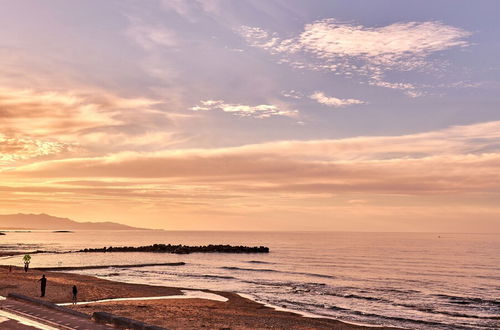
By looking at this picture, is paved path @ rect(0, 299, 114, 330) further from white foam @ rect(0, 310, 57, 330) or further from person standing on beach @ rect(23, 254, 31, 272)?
person standing on beach @ rect(23, 254, 31, 272)

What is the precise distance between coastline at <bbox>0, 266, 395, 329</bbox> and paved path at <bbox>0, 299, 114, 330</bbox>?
3.91 m

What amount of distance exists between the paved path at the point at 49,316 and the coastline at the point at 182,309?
3913 millimetres

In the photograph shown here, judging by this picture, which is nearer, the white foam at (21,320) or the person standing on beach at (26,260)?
the white foam at (21,320)

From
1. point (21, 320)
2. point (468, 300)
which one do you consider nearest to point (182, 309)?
point (21, 320)

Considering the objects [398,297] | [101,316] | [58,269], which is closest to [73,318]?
[101,316]

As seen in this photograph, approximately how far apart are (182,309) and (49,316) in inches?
551

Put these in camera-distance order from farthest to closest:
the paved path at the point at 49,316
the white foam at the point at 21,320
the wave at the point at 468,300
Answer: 1. the wave at the point at 468,300
2. the paved path at the point at 49,316
3. the white foam at the point at 21,320

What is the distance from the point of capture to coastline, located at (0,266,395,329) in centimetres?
3189

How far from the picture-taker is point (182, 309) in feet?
123

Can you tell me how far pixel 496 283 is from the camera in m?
68.4

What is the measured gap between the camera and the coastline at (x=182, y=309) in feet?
105

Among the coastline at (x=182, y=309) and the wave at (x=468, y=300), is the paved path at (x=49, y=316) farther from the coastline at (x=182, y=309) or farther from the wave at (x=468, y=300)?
the wave at (x=468, y=300)

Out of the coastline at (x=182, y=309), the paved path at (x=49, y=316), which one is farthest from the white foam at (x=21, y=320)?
the coastline at (x=182, y=309)

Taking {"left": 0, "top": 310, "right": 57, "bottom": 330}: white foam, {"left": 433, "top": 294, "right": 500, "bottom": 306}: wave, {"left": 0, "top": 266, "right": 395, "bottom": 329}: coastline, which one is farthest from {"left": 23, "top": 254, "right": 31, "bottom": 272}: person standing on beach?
{"left": 433, "top": 294, "right": 500, "bottom": 306}: wave
